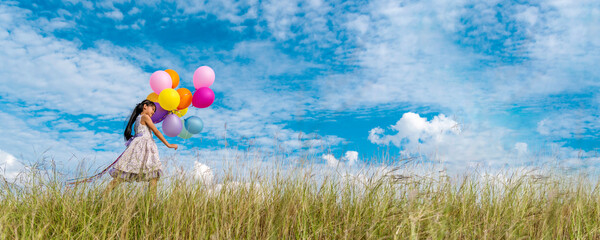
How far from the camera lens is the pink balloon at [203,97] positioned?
7.19 meters

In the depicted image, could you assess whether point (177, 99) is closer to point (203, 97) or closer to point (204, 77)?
point (203, 97)

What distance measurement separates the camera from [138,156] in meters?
5.81

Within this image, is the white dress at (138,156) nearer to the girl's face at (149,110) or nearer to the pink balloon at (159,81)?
the girl's face at (149,110)

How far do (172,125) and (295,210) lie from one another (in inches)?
154

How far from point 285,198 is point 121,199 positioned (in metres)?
1.65

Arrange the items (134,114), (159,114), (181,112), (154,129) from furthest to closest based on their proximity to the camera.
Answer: (181,112), (159,114), (134,114), (154,129)

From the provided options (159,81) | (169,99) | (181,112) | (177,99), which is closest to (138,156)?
(169,99)

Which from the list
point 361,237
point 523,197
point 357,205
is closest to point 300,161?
point 357,205

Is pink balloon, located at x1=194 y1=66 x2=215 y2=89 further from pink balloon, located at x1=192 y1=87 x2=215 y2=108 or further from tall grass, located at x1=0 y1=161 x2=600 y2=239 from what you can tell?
tall grass, located at x1=0 y1=161 x2=600 y2=239

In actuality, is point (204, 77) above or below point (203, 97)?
above

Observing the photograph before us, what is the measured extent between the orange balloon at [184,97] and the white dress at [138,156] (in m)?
0.91

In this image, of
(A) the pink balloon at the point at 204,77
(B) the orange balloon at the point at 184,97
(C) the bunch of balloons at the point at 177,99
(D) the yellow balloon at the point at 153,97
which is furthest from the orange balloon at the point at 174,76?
(D) the yellow balloon at the point at 153,97

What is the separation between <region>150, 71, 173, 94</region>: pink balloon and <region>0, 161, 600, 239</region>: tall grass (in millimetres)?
2751

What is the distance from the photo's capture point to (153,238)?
3490mm
